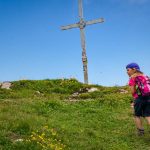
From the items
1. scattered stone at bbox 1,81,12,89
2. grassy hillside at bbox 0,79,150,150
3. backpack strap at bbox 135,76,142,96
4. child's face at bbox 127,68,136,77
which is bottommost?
grassy hillside at bbox 0,79,150,150

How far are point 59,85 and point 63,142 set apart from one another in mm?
17947

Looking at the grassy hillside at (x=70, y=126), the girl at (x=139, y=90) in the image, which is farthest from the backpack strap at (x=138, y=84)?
the grassy hillside at (x=70, y=126)

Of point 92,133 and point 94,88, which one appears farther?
point 94,88

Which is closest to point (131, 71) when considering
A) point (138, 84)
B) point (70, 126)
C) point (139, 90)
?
point (138, 84)

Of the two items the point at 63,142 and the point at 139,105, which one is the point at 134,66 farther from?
the point at 63,142

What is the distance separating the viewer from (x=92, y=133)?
14016 millimetres

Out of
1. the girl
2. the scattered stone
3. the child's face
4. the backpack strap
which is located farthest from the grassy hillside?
the scattered stone

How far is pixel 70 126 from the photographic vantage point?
48.6 ft

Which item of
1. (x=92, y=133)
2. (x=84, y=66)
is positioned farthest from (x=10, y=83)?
(x=92, y=133)

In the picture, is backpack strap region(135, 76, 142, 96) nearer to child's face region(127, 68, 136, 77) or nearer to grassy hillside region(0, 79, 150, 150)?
child's face region(127, 68, 136, 77)

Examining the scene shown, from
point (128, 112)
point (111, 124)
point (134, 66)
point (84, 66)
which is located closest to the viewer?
point (134, 66)

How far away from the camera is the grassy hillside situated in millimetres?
12023

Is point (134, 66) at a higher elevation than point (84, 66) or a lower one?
lower

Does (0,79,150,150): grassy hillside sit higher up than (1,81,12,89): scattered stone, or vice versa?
(1,81,12,89): scattered stone
